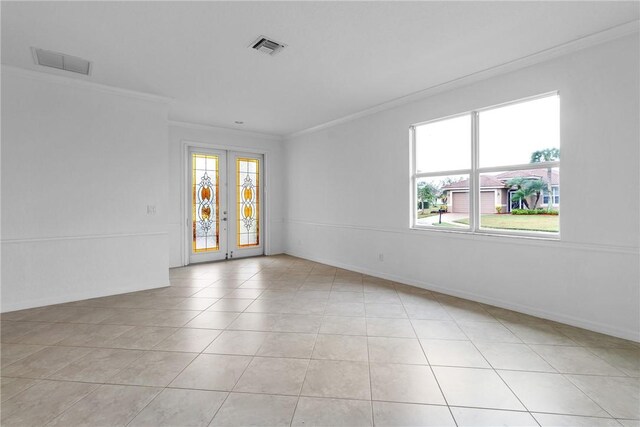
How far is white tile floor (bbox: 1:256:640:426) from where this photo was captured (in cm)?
187

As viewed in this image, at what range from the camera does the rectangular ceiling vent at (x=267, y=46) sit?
2971 mm

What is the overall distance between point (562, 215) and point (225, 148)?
5.84m

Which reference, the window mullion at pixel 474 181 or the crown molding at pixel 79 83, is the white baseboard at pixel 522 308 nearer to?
the window mullion at pixel 474 181

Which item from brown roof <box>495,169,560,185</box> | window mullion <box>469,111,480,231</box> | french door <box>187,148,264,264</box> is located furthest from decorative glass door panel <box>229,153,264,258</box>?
brown roof <box>495,169,560,185</box>

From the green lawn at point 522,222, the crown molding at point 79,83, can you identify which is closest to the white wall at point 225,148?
the crown molding at point 79,83

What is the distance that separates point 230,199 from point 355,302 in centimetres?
394

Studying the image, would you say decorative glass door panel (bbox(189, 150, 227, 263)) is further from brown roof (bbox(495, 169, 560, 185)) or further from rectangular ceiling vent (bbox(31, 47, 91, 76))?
brown roof (bbox(495, 169, 560, 185))

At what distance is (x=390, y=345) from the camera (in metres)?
2.74

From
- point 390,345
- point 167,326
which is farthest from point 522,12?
point 167,326

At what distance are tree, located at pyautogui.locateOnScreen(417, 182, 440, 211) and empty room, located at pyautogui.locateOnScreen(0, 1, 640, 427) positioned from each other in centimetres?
3

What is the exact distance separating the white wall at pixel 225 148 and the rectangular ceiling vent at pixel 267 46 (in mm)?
3556

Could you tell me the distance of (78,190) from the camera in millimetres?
3996

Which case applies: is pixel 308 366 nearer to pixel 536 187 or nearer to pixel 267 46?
pixel 267 46

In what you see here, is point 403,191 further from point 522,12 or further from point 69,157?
point 69,157
